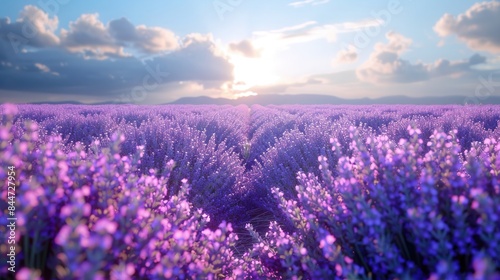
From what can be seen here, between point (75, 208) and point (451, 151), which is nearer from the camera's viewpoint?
point (75, 208)

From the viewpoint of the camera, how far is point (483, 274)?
0.86 meters

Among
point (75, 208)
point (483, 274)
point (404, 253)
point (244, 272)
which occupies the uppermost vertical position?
point (75, 208)

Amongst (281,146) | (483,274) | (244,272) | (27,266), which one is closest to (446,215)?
(483,274)

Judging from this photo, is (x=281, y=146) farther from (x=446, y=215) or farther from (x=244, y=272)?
(x=446, y=215)

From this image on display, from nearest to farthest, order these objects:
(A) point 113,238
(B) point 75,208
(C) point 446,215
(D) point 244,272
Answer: (B) point 75,208
(A) point 113,238
(C) point 446,215
(D) point 244,272

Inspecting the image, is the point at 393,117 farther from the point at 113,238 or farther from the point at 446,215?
the point at 113,238

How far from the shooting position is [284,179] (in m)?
4.35

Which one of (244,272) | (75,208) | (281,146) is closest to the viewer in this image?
(75,208)

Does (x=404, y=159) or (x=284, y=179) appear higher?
(x=404, y=159)

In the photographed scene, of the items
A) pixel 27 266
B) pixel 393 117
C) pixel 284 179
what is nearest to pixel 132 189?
pixel 27 266

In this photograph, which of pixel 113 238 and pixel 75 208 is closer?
pixel 75 208

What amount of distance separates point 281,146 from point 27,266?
3958 mm

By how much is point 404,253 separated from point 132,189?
48.2 inches

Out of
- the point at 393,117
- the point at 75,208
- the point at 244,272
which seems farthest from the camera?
the point at 393,117
